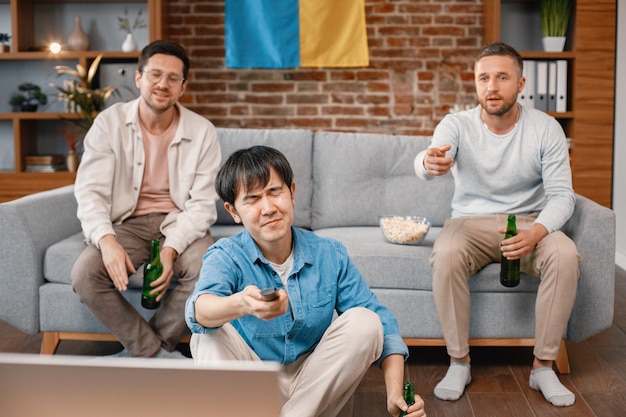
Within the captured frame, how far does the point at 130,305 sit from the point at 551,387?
1.39m

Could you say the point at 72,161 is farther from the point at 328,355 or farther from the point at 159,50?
the point at 328,355

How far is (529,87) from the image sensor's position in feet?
15.1

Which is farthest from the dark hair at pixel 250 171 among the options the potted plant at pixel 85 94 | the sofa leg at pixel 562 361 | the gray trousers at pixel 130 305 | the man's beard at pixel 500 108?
the potted plant at pixel 85 94

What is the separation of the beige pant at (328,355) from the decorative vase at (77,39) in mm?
3425

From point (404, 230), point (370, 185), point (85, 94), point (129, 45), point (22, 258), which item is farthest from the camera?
point (129, 45)

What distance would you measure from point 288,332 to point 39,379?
102 cm

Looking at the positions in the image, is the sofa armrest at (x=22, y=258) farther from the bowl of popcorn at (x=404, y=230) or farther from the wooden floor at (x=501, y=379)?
the bowl of popcorn at (x=404, y=230)

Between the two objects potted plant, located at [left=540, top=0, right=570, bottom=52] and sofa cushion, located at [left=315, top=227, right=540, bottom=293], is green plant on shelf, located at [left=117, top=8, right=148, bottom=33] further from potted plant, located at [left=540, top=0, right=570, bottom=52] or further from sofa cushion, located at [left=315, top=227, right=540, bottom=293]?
sofa cushion, located at [left=315, top=227, right=540, bottom=293]

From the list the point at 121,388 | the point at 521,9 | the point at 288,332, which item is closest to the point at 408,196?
the point at 288,332

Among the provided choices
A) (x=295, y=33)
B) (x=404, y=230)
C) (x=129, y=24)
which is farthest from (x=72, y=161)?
(x=404, y=230)

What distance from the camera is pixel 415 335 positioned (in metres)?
2.77

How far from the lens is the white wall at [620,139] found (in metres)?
4.46

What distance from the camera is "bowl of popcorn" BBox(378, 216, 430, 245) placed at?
2.88m

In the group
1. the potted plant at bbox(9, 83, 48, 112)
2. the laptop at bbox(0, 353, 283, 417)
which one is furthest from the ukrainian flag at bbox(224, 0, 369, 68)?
the laptop at bbox(0, 353, 283, 417)
